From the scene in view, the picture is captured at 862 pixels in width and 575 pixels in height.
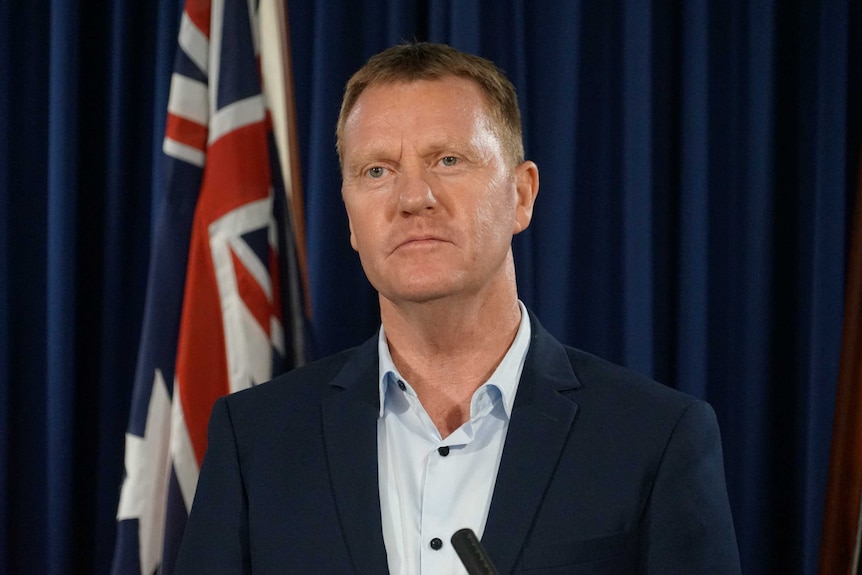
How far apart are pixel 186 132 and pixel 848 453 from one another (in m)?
1.48

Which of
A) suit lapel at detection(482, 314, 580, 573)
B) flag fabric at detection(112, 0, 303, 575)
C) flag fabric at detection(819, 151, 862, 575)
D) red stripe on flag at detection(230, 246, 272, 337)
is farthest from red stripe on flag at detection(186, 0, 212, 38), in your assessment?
flag fabric at detection(819, 151, 862, 575)

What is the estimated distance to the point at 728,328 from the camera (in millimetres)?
2113

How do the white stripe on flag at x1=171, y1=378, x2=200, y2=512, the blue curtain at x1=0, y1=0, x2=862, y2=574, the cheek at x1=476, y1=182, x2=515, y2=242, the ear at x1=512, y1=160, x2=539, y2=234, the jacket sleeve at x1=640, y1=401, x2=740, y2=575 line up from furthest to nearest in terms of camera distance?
the blue curtain at x1=0, y1=0, x2=862, y2=574
the white stripe on flag at x1=171, y1=378, x2=200, y2=512
the ear at x1=512, y1=160, x2=539, y2=234
the cheek at x1=476, y1=182, x2=515, y2=242
the jacket sleeve at x1=640, y1=401, x2=740, y2=575

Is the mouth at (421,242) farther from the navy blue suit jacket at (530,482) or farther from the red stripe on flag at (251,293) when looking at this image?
the red stripe on flag at (251,293)

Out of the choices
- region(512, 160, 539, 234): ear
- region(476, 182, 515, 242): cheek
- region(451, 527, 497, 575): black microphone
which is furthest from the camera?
region(512, 160, 539, 234): ear

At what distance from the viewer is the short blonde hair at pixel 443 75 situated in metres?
1.29

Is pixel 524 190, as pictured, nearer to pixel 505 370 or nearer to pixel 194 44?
pixel 505 370

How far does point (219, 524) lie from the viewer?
125 cm

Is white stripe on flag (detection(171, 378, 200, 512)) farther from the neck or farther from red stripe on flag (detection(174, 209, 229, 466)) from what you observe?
the neck

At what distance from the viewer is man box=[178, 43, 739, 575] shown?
1167 millimetres

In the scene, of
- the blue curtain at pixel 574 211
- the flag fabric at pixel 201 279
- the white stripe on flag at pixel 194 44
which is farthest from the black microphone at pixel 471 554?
the white stripe on flag at pixel 194 44

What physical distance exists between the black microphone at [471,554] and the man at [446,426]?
0.96 ft

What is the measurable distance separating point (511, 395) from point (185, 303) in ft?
2.76

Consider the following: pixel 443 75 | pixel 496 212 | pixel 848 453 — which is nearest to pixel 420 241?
pixel 496 212
